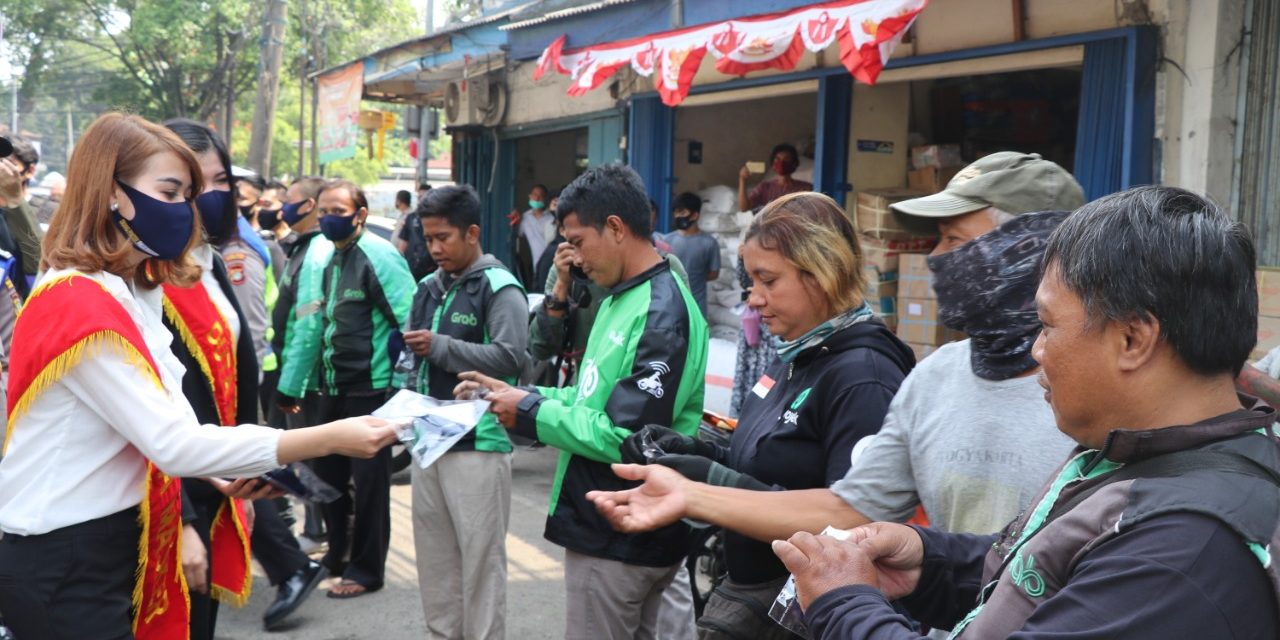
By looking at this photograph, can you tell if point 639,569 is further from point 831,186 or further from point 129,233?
point 831,186

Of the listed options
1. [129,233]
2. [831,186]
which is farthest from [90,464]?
[831,186]

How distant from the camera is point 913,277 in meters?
6.64

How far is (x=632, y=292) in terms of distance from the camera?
10.8 feet

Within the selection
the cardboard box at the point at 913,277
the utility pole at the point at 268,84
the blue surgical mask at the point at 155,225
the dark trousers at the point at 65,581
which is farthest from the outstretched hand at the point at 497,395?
the utility pole at the point at 268,84

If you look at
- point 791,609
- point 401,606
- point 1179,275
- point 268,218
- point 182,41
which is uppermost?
point 182,41

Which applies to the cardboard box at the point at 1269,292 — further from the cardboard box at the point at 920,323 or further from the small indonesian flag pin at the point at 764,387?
the small indonesian flag pin at the point at 764,387

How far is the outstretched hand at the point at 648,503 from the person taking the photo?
6.96 feet

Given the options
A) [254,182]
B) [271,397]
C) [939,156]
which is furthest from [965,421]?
[254,182]

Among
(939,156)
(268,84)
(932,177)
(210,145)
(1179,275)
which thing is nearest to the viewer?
(1179,275)

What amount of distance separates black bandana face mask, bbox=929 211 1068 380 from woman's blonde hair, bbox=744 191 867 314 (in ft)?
1.63

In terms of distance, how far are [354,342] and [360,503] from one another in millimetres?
822

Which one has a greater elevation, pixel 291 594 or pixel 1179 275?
pixel 1179 275

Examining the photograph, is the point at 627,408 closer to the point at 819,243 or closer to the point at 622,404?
the point at 622,404

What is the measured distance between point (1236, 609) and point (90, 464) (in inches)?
91.1
